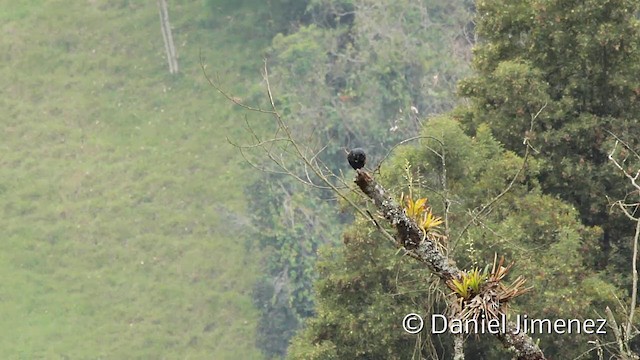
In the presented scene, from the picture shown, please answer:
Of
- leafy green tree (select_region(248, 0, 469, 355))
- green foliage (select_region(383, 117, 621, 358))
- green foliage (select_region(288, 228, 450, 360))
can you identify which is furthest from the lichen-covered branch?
leafy green tree (select_region(248, 0, 469, 355))

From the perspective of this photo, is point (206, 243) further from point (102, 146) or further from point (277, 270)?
point (102, 146)

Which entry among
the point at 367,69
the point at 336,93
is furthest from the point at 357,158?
the point at 336,93

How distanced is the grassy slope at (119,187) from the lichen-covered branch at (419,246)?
17903 millimetres

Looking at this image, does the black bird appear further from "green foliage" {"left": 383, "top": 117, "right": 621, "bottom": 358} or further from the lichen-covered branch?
"green foliage" {"left": 383, "top": 117, "right": 621, "bottom": 358}

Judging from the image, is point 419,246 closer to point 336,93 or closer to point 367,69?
point 367,69

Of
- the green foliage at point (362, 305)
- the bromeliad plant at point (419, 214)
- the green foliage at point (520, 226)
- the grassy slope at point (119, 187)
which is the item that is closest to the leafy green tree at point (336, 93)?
the grassy slope at point (119, 187)

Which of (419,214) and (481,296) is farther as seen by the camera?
(419,214)

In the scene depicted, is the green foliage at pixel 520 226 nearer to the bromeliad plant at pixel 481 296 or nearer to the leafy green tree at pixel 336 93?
the bromeliad plant at pixel 481 296

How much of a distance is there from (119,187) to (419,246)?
21.9 metres

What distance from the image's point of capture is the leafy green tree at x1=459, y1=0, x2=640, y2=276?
486 inches

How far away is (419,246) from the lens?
4949 mm

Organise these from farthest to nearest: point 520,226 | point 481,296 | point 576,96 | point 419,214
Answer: point 576,96 < point 520,226 < point 419,214 < point 481,296

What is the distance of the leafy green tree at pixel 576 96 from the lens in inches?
486

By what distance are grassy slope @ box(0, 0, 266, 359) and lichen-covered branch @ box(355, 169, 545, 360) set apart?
58.7 ft
